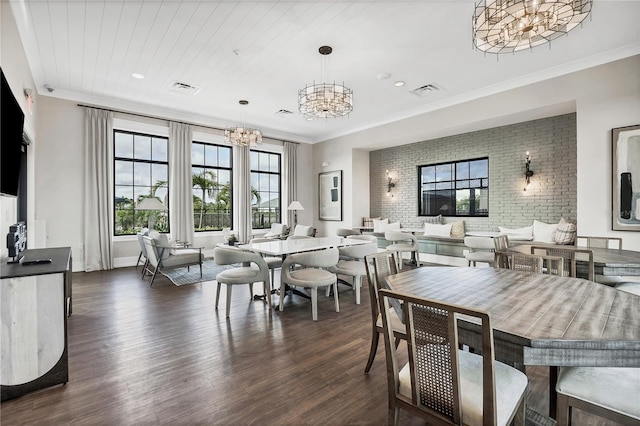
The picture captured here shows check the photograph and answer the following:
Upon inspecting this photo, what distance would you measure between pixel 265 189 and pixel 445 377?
27.3 feet

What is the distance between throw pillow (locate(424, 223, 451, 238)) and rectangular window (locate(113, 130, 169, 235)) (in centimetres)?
606

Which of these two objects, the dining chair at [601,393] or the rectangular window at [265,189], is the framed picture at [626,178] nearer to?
the dining chair at [601,393]

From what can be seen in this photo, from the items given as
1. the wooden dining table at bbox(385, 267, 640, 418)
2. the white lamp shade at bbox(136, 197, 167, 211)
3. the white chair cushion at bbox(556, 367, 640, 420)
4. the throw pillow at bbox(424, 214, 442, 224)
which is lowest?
the white chair cushion at bbox(556, 367, 640, 420)

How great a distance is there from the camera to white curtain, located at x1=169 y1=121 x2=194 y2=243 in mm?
7082

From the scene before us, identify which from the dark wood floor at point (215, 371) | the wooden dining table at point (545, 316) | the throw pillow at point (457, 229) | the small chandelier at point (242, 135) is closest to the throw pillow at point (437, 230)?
the throw pillow at point (457, 229)

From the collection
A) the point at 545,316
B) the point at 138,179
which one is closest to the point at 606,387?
the point at 545,316

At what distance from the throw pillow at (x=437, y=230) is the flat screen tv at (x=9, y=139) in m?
6.95

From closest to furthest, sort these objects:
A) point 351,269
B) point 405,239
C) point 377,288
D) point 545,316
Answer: point 545,316 < point 377,288 < point 351,269 < point 405,239

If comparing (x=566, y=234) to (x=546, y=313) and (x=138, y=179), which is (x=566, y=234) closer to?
(x=546, y=313)

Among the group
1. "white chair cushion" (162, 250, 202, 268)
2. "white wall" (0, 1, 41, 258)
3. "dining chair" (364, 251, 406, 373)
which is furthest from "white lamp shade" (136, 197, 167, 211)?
"dining chair" (364, 251, 406, 373)

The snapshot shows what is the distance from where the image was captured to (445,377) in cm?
124

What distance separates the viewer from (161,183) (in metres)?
7.31

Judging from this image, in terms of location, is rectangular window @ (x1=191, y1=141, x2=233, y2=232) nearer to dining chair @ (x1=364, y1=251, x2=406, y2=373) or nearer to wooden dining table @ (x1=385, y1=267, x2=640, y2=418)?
dining chair @ (x1=364, y1=251, x2=406, y2=373)

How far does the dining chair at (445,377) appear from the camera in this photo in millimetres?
1125
